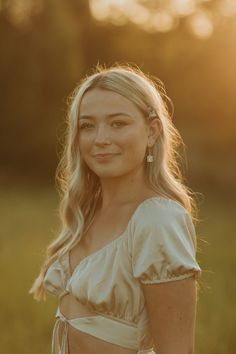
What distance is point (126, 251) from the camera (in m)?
2.46

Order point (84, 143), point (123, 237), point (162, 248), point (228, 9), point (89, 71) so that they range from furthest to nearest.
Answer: point (228, 9)
point (89, 71)
point (84, 143)
point (123, 237)
point (162, 248)

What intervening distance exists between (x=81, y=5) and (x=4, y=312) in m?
22.3

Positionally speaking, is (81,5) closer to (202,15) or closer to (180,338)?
(202,15)

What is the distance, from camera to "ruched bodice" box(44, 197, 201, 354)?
2361mm

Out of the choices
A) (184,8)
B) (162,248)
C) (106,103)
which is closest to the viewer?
(162,248)

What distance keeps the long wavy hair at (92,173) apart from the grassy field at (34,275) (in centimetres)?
65

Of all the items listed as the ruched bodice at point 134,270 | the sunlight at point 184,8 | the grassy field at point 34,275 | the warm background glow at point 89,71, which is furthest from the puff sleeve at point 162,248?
the sunlight at point 184,8

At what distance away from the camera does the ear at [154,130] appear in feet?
8.95

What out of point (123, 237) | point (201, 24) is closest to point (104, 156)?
point (123, 237)

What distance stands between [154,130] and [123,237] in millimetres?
474

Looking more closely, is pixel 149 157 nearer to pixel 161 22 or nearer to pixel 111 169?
pixel 111 169

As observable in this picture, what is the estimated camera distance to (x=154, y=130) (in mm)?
2766

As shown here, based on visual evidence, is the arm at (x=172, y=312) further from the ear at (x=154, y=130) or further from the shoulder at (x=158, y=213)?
the ear at (x=154, y=130)

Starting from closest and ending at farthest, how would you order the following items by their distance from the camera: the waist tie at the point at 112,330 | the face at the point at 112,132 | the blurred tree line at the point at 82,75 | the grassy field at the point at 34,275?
the waist tie at the point at 112,330 → the face at the point at 112,132 → the grassy field at the point at 34,275 → the blurred tree line at the point at 82,75
